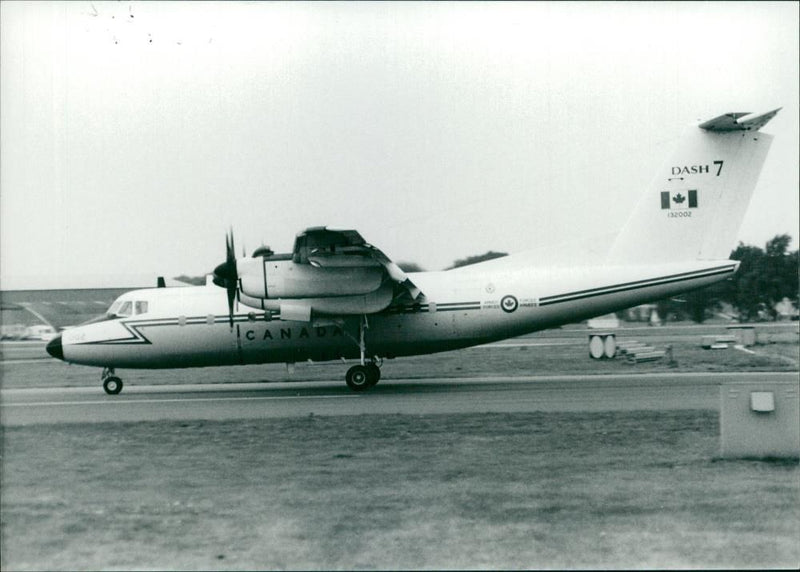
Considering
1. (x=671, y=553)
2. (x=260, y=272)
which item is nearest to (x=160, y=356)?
(x=260, y=272)

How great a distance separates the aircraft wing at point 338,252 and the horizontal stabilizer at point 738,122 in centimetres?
769

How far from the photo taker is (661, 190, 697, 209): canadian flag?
62.7 ft

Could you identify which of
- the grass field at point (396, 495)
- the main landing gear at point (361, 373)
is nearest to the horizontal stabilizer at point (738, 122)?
the grass field at point (396, 495)

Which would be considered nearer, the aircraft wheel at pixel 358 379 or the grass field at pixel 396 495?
the grass field at pixel 396 495

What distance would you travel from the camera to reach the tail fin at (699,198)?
1861 cm

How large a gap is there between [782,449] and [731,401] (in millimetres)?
801

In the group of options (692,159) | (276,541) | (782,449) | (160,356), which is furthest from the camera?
(160,356)

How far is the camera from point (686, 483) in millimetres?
9000

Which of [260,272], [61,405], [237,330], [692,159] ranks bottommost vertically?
[61,405]

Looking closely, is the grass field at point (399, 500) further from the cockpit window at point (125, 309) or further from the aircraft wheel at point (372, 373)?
the cockpit window at point (125, 309)

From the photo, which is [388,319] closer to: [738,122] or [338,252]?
[338,252]

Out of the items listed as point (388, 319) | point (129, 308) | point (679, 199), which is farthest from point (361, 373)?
point (679, 199)

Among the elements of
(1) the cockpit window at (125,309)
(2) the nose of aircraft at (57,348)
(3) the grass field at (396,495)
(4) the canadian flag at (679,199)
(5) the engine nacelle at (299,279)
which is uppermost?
(4) the canadian flag at (679,199)

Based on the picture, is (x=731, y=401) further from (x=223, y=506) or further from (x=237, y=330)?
(x=237, y=330)
